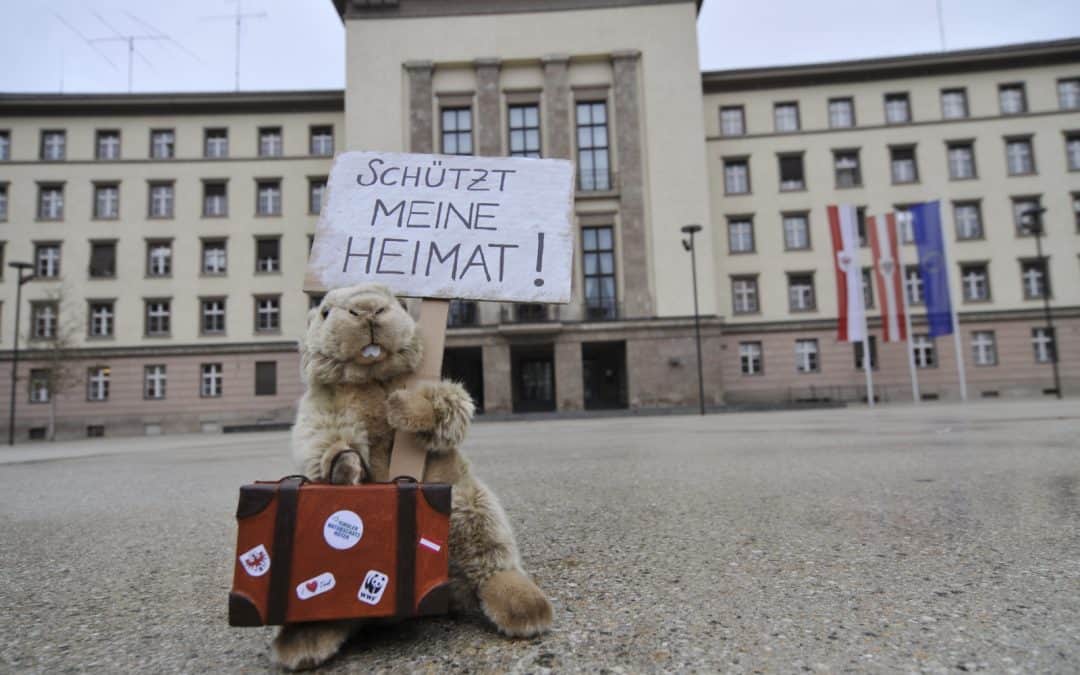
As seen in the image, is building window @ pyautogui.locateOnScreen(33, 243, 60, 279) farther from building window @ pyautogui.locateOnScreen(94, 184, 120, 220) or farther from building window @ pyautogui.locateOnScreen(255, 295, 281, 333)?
building window @ pyautogui.locateOnScreen(255, 295, 281, 333)

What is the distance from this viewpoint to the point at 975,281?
27.8 m

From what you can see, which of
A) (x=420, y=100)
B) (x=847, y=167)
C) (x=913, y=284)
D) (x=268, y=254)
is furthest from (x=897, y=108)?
(x=268, y=254)

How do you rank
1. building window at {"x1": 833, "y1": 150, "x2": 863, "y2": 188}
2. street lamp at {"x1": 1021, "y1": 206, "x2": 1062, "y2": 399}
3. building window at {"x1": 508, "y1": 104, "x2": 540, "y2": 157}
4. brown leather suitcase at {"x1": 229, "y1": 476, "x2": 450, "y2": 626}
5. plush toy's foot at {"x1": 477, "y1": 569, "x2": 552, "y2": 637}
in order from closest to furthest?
brown leather suitcase at {"x1": 229, "y1": 476, "x2": 450, "y2": 626} → plush toy's foot at {"x1": 477, "y1": 569, "x2": 552, "y2": 637} → street lamp at {"x1": 1021, "y1": 206, "x2": 1062, "y2": 399} → building window at {"x1": 508, "y1": 104, "x2": 540, "y2": 157} → building window at {"x1": 833, "y1": 150, "x2": 863, "y2": 188}

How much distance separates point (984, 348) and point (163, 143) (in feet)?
130

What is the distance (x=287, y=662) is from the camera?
51.6 inches

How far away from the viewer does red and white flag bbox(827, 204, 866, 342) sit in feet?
72.4

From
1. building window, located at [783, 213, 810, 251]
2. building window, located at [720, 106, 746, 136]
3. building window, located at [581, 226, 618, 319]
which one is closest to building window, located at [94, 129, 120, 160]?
building window, located at [581, 226, 618, 319]

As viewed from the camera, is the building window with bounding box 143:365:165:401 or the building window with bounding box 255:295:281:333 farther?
the building window with bounding box 255:295:281:333

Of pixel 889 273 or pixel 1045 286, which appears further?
pixel 1045 286

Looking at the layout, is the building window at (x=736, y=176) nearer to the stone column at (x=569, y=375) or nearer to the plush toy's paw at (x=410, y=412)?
the stone column at (x=569, y=375)

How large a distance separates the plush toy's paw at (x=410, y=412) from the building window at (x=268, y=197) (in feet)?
98.2

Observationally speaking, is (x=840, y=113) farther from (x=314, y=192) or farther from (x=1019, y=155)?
(x=314, y=192)

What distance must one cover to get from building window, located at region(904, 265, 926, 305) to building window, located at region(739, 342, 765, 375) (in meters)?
7.65

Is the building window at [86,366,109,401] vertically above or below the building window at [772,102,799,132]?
below
